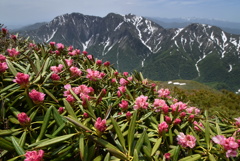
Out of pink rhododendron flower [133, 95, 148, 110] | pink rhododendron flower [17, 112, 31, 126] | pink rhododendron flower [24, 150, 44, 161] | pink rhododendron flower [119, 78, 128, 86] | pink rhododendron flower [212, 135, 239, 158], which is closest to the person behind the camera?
pink rhododendron flower [24, 150, 44, 161]

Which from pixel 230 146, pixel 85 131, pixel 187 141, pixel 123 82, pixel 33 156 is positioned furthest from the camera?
pixel 123 82

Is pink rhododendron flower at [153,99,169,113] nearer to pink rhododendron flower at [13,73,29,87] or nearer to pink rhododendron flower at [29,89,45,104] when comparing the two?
pink rhododendron flower at [29,89,45,104]

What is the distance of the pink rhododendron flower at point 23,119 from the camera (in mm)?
1477

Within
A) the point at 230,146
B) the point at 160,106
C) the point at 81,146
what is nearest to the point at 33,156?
the point at 81,146

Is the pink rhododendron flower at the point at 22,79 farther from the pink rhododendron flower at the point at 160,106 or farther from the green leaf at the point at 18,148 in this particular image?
the pink rhododendron flower at the point at 160,106

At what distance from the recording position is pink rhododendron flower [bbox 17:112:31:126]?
148 centimetres

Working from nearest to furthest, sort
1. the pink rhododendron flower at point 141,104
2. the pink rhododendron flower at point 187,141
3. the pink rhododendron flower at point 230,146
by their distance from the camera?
the pink rhododendron flower at point 230,146 < the pink rhododendron flower at point 187,141 < the pink rhododendron flower at point 141,104

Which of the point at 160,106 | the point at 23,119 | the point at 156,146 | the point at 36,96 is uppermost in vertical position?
the point at 36,96

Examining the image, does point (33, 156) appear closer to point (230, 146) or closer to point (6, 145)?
point (6, 145)

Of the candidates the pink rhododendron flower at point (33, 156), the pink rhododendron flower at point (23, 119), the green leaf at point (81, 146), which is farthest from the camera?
the pink rhododendron flower at point (23, 119)

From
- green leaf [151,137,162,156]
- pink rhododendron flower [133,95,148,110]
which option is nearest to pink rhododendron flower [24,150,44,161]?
green leaf [151,137,162,156]

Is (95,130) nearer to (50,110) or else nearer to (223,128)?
(50,110)

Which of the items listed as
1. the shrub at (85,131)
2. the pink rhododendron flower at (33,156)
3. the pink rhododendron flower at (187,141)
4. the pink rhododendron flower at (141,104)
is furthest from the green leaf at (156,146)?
the pink rhododendron flower at (33,156)

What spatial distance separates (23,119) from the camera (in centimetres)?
149
